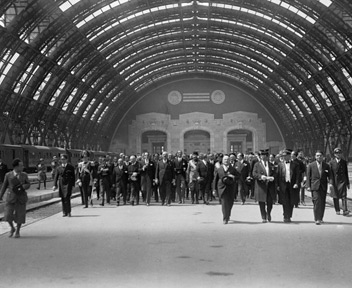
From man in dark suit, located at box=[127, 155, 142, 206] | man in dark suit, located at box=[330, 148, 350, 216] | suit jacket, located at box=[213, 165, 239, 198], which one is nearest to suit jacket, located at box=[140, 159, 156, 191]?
man in dark suit, located at box=[127, 155, 142, 206]

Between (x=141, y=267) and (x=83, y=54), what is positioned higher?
(x=83, y=54)

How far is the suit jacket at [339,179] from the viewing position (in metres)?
13.4

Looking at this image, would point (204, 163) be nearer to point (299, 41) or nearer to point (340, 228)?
point (340, 228)

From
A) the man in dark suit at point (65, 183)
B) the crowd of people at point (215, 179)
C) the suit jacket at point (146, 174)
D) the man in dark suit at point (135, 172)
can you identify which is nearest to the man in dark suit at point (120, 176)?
the crowd of people at point (215, 179)

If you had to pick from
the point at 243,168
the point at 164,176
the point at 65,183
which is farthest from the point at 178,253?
the point at 243,168

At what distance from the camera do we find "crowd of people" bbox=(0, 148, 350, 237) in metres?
11.5

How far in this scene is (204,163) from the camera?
1894 centimetres

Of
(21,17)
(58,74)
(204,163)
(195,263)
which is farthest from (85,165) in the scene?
(58,74)

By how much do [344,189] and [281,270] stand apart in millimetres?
7540

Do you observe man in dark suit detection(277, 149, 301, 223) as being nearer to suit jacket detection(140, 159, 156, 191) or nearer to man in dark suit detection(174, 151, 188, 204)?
suit jacket detection(140, 159, 156, 191)

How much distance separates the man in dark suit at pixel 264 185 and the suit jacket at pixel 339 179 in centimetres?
177

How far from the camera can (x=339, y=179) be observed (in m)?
13.6

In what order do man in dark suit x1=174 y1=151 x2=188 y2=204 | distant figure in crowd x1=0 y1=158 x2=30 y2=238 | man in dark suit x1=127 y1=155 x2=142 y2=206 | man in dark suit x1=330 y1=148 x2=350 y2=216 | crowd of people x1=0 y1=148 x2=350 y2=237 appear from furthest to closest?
man in dark suit x1=174 y1=151 x2=188 y2=204
man in dark suit x1=127 y1=155 x2=142 y2=206
man in dark suit x1=330 y1=148 x2=350 y2=216
crowd of people x1=0 y1=148 x2=350 y2=237
distant figure in crowd x1=0 y1=158 x2=30 y2=238

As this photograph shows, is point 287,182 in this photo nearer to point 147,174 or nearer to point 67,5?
point 147,174
